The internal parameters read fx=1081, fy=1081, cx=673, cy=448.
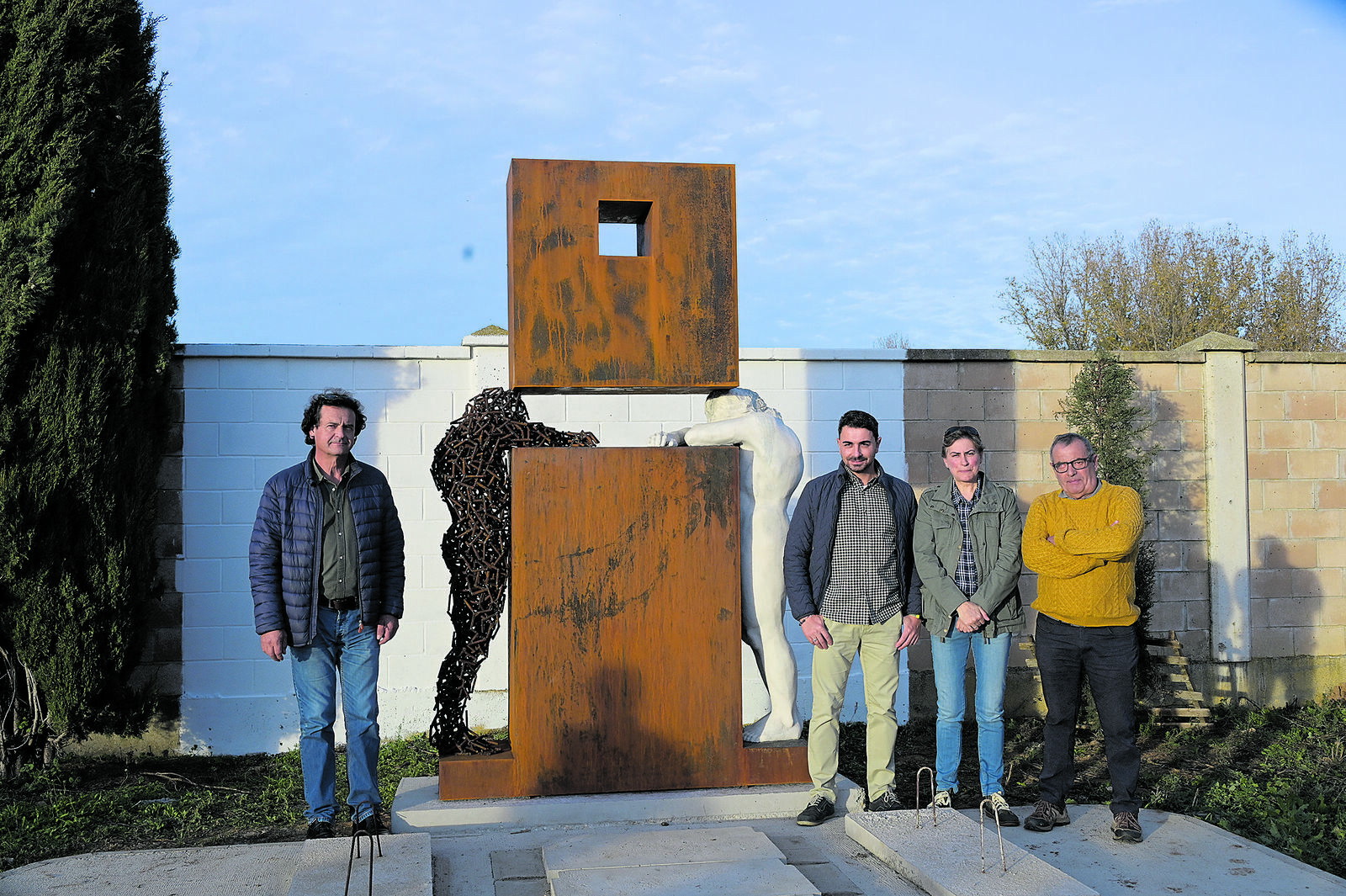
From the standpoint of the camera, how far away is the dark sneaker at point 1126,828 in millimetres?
3781

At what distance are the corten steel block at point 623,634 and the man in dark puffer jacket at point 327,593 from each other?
0.41 m

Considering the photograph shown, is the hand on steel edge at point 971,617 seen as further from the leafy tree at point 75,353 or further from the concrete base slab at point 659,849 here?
the leafy tree at point 75,353

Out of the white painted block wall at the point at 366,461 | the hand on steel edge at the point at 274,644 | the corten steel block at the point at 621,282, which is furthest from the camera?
the white painted block wall at the point at 366,461

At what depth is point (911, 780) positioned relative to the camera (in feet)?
17.0

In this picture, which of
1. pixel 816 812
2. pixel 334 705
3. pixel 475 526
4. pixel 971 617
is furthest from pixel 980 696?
pixel 334 705

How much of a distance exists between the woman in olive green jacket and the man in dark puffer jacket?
6.64 feet

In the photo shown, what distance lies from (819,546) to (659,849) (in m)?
1.27

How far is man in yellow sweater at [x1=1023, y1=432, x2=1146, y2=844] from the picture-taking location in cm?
382

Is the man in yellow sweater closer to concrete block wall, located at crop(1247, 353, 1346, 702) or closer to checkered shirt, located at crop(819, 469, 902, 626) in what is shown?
checkered shirt, located at crop(819, 469, 902, 626)

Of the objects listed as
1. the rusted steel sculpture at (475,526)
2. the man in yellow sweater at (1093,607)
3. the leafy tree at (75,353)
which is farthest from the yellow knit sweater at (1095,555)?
the leafy tree at (75,353)

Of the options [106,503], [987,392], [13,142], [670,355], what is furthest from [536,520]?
[987,392]

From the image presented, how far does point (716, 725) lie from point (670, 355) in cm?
151

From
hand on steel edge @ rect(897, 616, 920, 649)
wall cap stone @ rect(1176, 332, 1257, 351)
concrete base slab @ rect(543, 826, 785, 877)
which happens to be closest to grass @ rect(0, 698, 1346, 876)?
hand on steel edge @ rect(897, 616, 920, 649)

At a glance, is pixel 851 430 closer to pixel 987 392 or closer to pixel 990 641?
pixel 990 641
